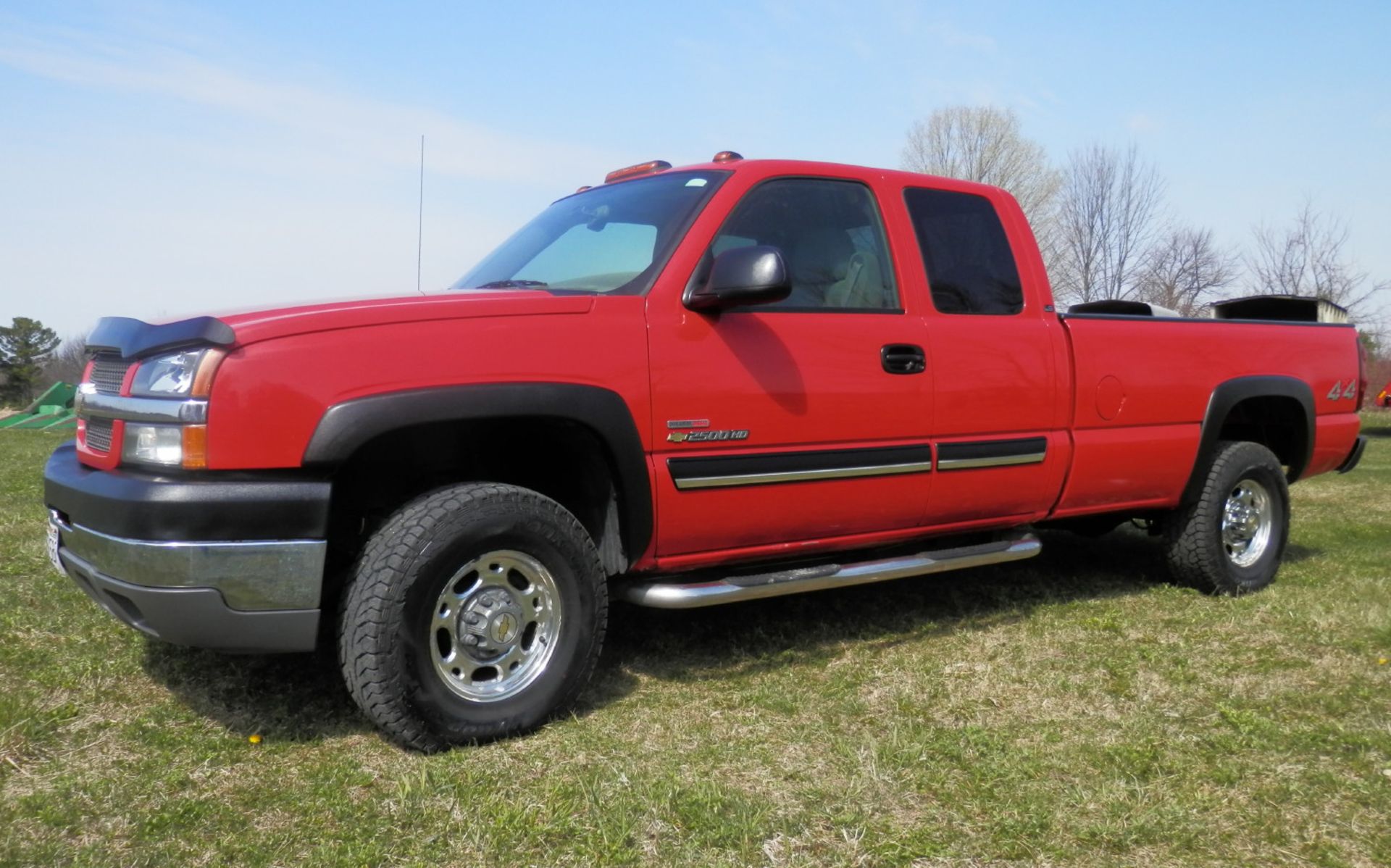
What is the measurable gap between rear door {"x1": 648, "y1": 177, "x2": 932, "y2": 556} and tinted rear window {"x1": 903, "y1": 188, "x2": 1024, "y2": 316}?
0.77 feet

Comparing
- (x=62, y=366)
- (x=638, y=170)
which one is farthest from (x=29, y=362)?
(x=638, y=170)

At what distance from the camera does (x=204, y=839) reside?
2686 millimetres

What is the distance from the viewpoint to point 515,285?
4152mm

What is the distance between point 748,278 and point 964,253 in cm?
147

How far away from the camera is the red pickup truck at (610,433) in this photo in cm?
301

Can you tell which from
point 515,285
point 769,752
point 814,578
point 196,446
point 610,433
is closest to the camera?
point 196,446

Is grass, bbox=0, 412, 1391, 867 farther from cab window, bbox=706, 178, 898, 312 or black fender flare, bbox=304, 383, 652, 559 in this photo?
cab window, bbox=706, 178, 898, 312

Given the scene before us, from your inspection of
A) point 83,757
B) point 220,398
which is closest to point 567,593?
point 220,398

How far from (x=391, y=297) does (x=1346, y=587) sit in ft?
16.3

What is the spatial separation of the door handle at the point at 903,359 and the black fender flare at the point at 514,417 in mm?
1089

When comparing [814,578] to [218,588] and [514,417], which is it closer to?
[514,417]

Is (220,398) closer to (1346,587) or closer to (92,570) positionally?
(92,570)

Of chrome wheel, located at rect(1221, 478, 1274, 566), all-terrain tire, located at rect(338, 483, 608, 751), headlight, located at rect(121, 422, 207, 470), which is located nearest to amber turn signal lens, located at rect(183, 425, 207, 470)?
headlight, located at rect(121, 422, 207, 470)

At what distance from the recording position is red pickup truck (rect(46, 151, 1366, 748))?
3.01 metres
